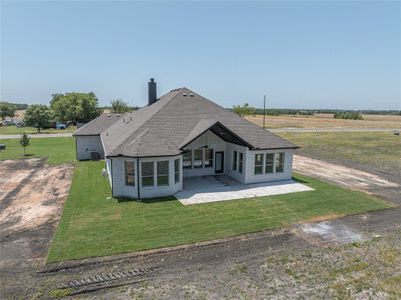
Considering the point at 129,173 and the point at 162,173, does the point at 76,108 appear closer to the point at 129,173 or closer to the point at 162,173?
the point at 129,173

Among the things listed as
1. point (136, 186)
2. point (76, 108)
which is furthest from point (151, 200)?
point (76, 108)

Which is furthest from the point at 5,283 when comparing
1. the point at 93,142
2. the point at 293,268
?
the point at 93,142

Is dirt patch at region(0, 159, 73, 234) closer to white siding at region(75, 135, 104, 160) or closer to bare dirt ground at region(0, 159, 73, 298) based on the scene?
bare dirt ground at region(0, 159, 73, 298)

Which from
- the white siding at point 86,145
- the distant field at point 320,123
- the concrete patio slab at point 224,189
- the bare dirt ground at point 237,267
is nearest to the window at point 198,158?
the concrete patio slab at point 224,189

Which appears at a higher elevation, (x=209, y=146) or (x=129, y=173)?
(x=209, y=146)

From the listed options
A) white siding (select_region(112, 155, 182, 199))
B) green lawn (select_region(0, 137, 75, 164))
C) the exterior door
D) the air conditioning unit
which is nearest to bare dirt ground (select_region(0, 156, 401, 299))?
white siding (select_region(112, 155, 182, 199))

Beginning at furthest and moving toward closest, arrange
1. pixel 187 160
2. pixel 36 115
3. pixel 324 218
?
1. pixel 36 115
2. pixel 187 160
3. pixel 324 218
